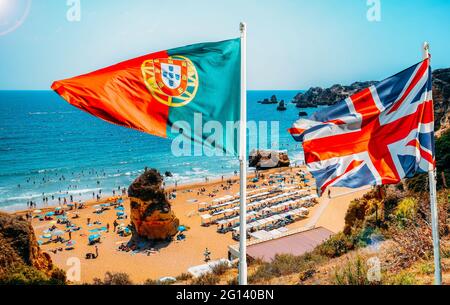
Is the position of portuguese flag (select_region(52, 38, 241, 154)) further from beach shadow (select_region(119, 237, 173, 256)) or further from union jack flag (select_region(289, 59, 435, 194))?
beach shadow (select_region(119, 237, 173, 256))

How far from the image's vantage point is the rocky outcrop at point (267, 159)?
173 feet

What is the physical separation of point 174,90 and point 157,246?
61.0 feet

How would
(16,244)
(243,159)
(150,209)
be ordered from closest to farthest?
(243,159), (16,244), (150,209)

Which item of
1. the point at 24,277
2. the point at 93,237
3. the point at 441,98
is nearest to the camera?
the point at 24,277

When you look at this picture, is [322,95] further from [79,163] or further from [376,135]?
[376,135]

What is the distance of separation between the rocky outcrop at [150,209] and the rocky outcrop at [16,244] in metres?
10.1

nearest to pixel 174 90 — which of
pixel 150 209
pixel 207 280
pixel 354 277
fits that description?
pixel 354 277

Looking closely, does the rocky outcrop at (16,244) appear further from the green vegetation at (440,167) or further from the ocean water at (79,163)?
the ocean water at (79,163)

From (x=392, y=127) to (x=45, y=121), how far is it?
117 meters

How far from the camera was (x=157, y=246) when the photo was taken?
21812mm

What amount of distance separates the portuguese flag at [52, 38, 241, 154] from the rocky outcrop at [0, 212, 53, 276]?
26.0 ft

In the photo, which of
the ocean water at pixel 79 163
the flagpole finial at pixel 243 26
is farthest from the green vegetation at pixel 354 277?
the ocean water at pixel 79 163
